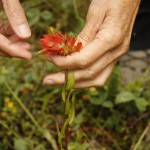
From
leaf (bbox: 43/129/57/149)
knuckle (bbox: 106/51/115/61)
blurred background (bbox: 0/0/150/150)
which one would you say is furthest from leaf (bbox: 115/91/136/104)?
knuckle (bbox: 106/51/115/61)

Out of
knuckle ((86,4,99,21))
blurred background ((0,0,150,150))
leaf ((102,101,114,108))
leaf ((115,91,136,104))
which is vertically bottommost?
Answer: blurred background ((0,0,150,150))

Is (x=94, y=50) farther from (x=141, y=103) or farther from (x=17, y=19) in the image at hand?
(x=141, y=103)

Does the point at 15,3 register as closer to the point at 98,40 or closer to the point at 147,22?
the point at 98,40

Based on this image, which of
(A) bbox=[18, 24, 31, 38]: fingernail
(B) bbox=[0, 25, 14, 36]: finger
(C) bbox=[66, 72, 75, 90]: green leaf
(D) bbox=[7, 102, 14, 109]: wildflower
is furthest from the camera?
(D) bbox=[7, 102, 14, 109]: wildflower

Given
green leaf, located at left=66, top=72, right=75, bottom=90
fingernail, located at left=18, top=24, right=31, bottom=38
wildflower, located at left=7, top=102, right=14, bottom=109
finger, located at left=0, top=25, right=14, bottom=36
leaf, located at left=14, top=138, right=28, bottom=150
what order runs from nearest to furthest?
green leaf, located at left=66, top=72, right=75, bottom=90
fingernail, located at left=18, top=24, right=31, bottom=38
finger, located at left=0, top=25, right=14, bottom=36
leaf, located at left=14, top=138, right=28, bottom=150
wildflower, located at left=7, top=102, right=14, bottom=109

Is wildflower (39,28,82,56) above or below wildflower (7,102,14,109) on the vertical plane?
above

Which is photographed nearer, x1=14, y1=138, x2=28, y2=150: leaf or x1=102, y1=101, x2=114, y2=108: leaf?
x1=14, y1=138, x2=28, y2=150: leaf

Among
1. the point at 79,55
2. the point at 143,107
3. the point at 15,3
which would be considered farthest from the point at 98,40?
the point at 143,107

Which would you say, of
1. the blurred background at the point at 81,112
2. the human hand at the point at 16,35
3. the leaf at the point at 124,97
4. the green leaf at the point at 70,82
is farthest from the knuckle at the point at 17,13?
the leaf at the point at 124,97

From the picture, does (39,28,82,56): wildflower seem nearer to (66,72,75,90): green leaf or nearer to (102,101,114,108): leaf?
(66,72,75,90): green leaf

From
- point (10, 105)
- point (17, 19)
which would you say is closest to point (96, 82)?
point (17, 19)
